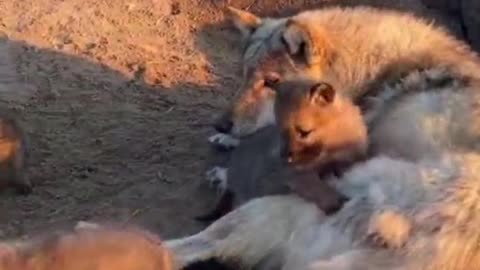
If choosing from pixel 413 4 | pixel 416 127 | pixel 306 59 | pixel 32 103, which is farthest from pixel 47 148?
pixel 413 4

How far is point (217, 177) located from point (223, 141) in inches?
14.3

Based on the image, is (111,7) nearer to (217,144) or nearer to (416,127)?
(217,144)

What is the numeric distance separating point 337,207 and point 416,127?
65cm

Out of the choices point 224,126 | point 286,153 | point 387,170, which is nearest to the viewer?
point 387,170

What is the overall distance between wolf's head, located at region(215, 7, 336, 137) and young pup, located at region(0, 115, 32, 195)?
1037 millimetres

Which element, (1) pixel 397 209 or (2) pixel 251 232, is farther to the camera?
(2) pixel 251 232

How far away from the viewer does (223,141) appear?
7012 mm

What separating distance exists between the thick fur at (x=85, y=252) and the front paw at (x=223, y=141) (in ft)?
8.09

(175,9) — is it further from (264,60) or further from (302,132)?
(302,132)

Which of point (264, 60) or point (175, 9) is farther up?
point (264, 60)

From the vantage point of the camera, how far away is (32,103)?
24.8 ft

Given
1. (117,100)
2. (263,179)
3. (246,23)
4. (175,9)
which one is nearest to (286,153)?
(263,179)

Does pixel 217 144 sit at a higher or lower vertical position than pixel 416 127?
lower

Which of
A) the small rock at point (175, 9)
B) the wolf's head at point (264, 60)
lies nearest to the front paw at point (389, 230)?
the wolf's head at point (264, 60)
